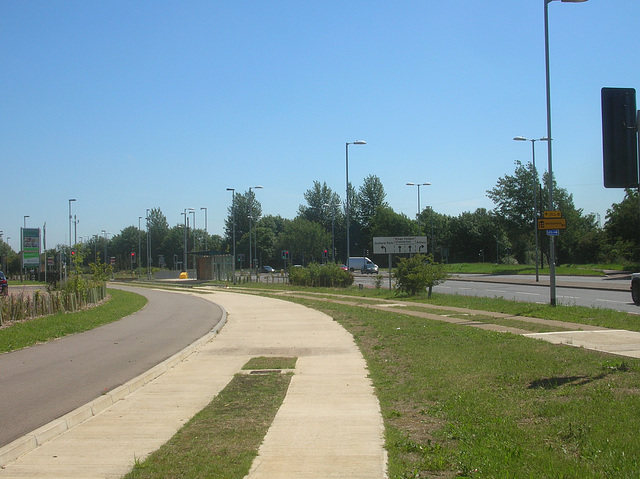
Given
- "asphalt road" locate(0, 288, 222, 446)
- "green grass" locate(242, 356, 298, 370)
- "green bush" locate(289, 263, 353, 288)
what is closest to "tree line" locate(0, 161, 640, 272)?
"green bush" locate(289, 263, 353, 288)

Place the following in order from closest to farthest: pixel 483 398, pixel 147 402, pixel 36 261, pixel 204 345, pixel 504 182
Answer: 1. pixel 483 398
2. pixel 147 402
3. pixel 204 345
4. pixel 36 261
5. pixel 504 182

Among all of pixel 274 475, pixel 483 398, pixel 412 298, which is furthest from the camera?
pixel 412 298

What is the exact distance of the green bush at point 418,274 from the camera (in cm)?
2845

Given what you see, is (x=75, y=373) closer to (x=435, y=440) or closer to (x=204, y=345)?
(x=204, y=345)

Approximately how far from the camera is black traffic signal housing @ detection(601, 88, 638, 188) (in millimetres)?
8799

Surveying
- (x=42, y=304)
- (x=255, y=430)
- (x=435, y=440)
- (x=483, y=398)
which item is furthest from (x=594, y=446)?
(x=42, y=304)

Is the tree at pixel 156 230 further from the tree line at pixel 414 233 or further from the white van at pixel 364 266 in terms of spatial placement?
the white van at pixel 364 266

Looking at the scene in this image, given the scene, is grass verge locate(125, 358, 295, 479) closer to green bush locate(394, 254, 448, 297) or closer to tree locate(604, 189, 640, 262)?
green bush locate(394, 254, 448, 297)

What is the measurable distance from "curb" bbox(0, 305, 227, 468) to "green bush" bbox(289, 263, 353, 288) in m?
31.1

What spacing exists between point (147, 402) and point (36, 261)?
54.3 m

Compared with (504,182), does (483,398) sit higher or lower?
lower

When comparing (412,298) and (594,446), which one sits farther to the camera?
(412,298)

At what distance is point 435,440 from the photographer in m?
6.10

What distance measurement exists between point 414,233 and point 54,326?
267ft
